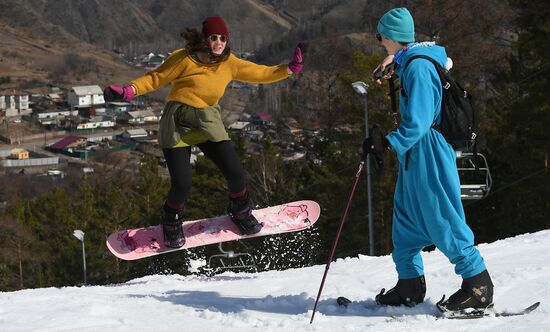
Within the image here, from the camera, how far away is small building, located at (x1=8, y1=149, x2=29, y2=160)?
355 feet

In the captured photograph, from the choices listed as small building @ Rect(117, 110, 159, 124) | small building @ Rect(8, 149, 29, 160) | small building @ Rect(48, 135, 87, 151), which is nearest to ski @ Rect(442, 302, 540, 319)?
small building @ Rect(8, 149, 29, 160)

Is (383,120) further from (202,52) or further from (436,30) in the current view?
(202,52)

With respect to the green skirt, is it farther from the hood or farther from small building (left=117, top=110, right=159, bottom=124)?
small building (left=117, top=110, right=159, bottom=124)

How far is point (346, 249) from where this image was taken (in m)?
22.1

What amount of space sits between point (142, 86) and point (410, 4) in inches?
956

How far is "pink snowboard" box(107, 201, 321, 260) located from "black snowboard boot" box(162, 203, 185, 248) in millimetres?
72

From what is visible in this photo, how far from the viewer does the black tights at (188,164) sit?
6.57m

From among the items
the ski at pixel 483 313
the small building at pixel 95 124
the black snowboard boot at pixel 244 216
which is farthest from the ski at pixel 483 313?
the small building at pixel 95 124

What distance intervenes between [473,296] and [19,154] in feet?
363

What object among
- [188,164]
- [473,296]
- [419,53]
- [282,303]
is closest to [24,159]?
[188,164]

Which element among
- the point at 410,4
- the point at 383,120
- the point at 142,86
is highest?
the point at 410,4

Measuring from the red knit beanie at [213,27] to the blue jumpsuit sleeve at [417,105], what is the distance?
2.35m

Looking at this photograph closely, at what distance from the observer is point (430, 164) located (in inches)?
165

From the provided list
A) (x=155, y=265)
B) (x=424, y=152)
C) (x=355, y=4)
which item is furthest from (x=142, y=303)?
(x=355, y=4)
